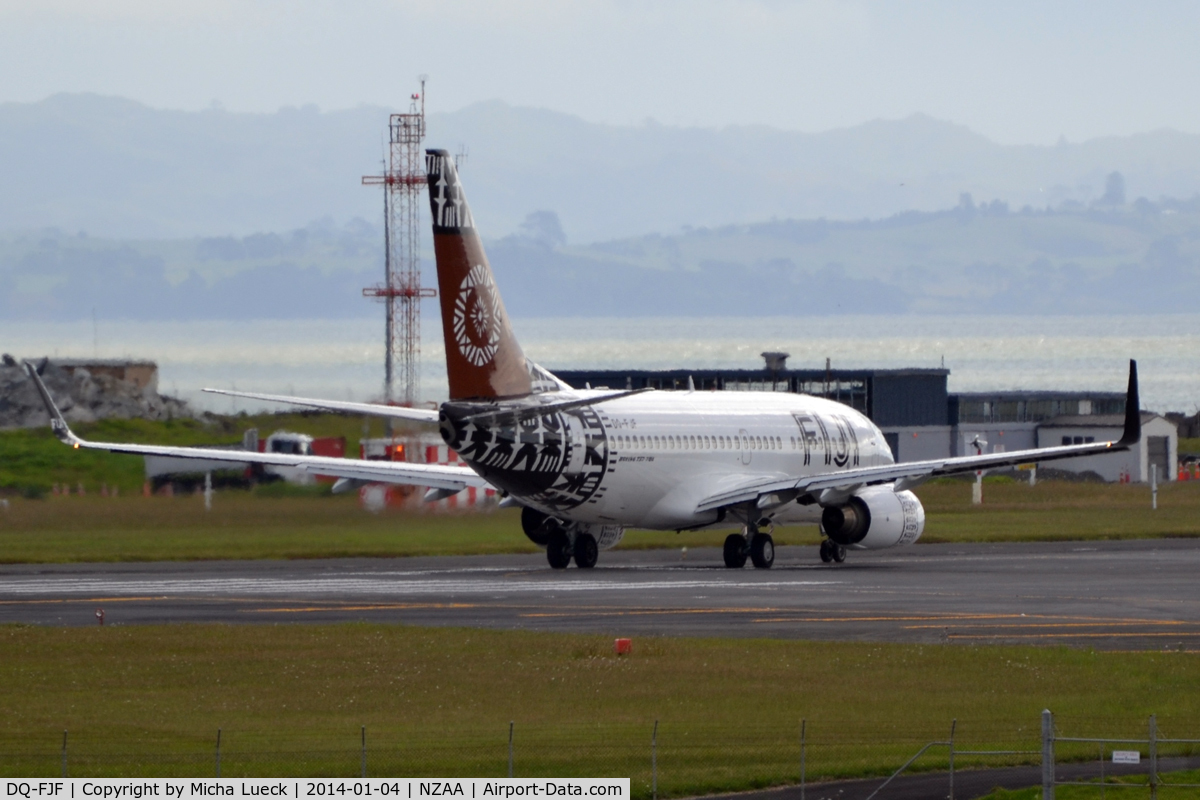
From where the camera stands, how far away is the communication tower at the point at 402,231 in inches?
2891

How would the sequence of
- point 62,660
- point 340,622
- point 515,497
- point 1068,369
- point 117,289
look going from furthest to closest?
point 1068,369, point 117,289, point 515,497, point 340,622, point 62,660

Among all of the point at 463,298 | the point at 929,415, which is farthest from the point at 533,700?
the point at 929,415

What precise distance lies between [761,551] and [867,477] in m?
3.93

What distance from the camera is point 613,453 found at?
46656 millimetres

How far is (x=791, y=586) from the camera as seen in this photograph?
1719 inches

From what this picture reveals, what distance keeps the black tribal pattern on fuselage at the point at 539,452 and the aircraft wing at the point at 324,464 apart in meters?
3.04

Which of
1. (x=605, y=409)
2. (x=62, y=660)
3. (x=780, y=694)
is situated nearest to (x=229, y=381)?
(x=605, y=409)

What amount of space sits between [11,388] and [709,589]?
140ft

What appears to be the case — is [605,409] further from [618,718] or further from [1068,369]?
[1068,369]

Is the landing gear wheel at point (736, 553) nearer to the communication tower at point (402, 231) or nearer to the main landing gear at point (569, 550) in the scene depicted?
the main landing gear at point (569, 550)

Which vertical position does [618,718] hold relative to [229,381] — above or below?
below

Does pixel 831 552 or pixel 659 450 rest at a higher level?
pixel 659 450

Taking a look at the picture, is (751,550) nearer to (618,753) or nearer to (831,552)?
(831,552)

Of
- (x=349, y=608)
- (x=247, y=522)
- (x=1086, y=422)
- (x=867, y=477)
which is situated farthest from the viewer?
(x=1086, y=422)
